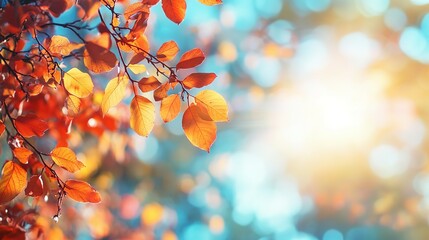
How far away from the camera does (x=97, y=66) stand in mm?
919

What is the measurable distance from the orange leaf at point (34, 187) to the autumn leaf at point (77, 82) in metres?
0.22

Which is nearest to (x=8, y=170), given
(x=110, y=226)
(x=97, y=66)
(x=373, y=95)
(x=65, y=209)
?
(x=97, y=66)

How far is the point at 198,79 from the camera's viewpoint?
3.27 ft

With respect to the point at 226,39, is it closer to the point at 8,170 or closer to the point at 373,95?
the point at 373,95

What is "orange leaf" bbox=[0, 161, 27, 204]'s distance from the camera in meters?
0.97

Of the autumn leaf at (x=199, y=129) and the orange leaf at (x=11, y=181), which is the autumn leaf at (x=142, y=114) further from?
the orange leaf at (x=11, y=181)

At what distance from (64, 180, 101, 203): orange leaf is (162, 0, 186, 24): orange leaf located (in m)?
0.43

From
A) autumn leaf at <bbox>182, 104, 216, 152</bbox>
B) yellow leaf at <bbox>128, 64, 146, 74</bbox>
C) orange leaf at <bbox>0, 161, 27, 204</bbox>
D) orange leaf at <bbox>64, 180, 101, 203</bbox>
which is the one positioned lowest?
orange leaf at <bbox>64, 180, 101, 203</bbox>

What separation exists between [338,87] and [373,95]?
616 millimetres

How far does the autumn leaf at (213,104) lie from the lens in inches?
38.4

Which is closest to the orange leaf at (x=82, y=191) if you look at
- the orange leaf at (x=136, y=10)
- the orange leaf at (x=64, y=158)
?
the orange leaf at (x=64, y=158)

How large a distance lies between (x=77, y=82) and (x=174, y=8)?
29 cm

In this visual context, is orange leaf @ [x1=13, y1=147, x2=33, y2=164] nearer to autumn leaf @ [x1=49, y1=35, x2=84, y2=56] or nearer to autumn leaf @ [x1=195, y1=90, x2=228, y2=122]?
autumn leaf @ [x1=49, y1=35, x2=84, y2=56]

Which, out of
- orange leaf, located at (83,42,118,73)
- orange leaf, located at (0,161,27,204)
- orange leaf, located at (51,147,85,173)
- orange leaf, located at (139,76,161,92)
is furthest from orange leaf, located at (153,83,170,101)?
orange leaf, located at (0,161,27,204)
